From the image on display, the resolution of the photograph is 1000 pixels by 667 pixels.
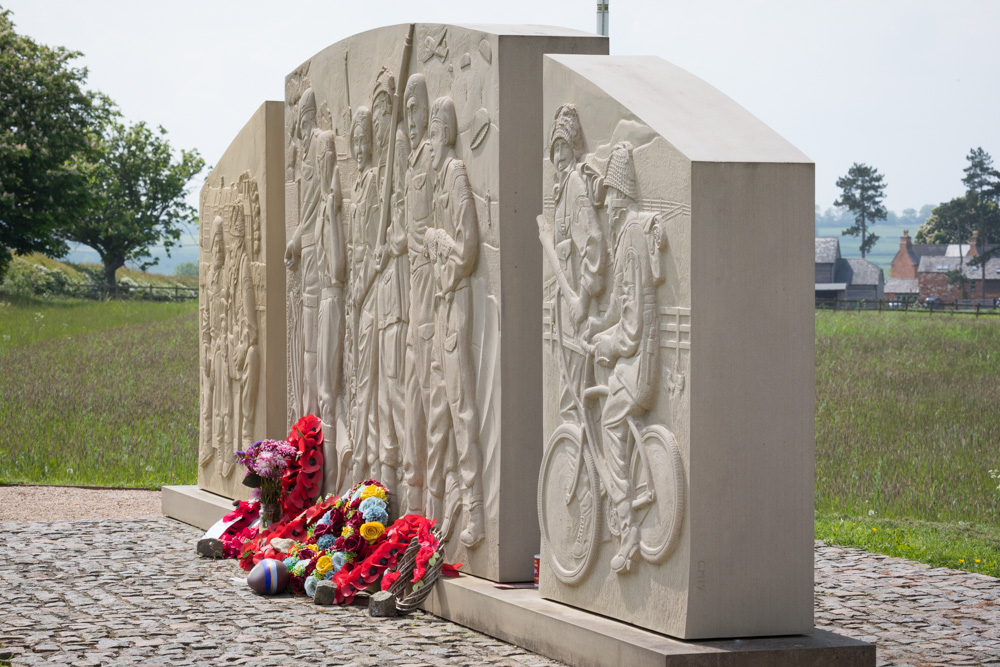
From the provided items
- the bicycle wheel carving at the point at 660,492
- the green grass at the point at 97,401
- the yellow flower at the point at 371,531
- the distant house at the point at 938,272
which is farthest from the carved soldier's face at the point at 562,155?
the distant house at the point at 938,272

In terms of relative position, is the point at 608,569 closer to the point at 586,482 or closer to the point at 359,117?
the point at 586,482

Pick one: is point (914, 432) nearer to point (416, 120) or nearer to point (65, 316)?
point (416, 120)

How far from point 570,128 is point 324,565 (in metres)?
3.32

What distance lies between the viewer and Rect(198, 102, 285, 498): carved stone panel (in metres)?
10.6

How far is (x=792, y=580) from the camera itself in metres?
5.48

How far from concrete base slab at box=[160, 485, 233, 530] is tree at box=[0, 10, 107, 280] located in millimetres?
22714

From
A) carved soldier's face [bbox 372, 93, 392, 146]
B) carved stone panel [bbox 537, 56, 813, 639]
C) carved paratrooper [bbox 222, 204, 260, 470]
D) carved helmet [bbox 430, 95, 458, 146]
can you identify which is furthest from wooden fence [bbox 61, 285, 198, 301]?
carved stone panel [bbox 537, 56, 813, 639]

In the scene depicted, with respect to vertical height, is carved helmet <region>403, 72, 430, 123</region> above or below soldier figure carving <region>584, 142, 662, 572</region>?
above

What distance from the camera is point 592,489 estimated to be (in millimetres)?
6090

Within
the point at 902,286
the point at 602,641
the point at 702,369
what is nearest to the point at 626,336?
the point at 702,369

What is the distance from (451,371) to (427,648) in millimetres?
1676

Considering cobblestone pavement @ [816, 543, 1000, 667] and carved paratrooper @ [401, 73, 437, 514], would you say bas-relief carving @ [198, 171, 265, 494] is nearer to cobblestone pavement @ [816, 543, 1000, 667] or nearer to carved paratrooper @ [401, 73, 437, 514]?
carved paratrooper @ [401, 73, 437, 514]

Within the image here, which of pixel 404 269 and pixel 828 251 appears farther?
pixel 828 251

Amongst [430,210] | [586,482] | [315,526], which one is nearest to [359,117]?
[430,210]
